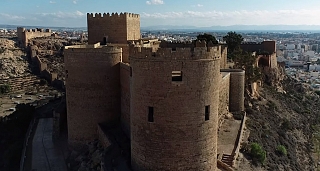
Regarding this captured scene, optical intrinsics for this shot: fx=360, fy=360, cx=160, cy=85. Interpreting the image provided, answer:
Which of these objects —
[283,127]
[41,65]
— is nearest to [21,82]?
[41,65]

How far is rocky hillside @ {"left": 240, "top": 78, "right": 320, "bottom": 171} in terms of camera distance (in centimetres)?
2041

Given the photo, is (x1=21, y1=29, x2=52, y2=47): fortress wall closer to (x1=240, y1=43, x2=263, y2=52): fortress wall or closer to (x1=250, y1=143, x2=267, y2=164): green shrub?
(x1=240, y1=43, x2=263, y2=52): fortress wall

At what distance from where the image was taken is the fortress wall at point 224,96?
2109cm

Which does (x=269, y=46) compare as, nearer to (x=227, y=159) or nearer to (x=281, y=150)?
(x=281, y=150)

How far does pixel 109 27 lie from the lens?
22297 millimetres

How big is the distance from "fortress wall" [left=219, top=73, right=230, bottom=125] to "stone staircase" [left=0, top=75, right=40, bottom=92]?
3943 cm

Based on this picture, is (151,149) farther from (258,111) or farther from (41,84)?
(41,84)

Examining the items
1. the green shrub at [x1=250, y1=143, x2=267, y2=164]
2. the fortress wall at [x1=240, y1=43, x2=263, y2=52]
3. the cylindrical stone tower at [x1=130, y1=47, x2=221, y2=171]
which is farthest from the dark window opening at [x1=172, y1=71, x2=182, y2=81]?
the fortress wall at [x1=240, y1=43, x2=263, y2=52]

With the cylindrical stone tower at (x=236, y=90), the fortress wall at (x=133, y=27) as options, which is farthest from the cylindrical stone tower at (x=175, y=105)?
the cylindrical stone tower at (x=236, y=90)

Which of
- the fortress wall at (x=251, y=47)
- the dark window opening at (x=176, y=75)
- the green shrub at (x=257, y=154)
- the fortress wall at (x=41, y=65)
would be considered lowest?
the green shrub at (x=257, y=154)

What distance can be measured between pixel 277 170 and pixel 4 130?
2158 centimetres

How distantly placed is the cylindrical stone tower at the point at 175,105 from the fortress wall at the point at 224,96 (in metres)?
8.91

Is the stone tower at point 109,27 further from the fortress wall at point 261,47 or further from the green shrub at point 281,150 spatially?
the fortress wall at point 261,47

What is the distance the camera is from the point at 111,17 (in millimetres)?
22219
